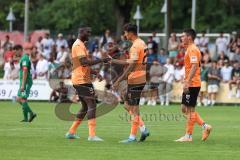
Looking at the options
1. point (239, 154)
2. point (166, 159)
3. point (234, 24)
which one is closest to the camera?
point (166, 159)

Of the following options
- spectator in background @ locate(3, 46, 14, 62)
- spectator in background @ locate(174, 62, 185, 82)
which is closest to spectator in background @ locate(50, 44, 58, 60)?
spectator in background @ locate(3, 46, 14, 62)

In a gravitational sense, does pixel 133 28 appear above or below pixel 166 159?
above

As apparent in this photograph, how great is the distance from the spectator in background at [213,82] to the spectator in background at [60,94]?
6.30m

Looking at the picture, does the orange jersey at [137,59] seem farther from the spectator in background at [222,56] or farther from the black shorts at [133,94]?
the spectator in background at [222,56]

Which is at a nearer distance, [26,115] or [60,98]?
[26,115]

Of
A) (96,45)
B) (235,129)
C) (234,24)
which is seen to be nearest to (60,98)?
(96,45)

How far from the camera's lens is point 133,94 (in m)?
17.2

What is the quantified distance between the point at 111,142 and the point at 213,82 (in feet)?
61.5

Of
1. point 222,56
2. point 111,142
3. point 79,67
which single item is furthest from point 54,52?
point 111,142

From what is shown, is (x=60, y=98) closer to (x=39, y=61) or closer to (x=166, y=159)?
(x=39, y=61)

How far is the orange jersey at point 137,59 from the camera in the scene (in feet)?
56.3

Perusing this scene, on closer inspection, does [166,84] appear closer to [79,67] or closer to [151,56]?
[151,56]

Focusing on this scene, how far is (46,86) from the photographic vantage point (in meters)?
36.7

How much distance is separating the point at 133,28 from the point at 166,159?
4.11 meters
